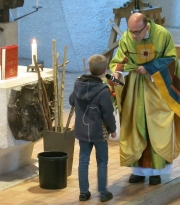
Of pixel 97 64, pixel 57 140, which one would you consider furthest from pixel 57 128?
pixel 97 64

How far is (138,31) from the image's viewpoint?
580 centimetres

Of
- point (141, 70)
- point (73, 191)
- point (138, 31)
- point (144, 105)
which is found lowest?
point (73, 191)

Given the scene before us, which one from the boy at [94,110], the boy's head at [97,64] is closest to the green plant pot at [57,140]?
the boy at [94,110]

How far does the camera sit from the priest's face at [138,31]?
19.0 feet

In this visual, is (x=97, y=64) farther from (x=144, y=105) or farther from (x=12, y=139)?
(x=12, y=139)

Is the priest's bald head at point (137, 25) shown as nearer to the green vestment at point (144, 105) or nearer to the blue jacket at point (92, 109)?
the green vestment at point (144, 105)

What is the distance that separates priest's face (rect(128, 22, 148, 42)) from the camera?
19.0ft

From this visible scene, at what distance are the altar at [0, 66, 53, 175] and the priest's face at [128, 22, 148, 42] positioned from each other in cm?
92

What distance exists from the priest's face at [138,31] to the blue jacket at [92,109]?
62 centimetres

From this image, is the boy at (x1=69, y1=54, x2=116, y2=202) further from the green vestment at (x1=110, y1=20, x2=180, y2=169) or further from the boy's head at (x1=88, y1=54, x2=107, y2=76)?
the green vestment at (x1=110, y1=20, x2=180, y2=169)

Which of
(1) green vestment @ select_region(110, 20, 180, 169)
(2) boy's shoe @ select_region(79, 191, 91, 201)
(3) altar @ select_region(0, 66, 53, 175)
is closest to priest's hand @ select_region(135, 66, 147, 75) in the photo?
(1) green vestment @ select_region(110, 20, 180, 169)

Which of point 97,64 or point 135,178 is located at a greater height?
point 97,64

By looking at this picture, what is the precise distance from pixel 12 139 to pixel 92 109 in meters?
0.95

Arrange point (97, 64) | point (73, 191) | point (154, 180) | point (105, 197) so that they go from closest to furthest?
point (97, 64) → point (105, 197) → point (73, 191) → point (154, 180)
